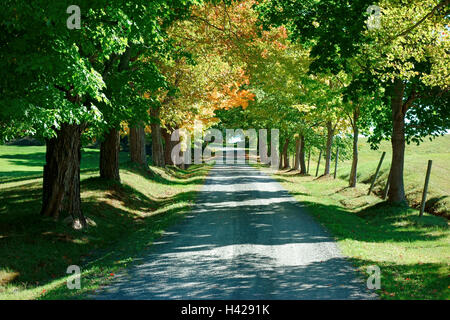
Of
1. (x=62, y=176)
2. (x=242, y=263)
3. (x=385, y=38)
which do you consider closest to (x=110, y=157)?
(x=62, y=176)

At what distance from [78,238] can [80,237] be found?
120mm

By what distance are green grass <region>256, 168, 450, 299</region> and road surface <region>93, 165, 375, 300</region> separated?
0.59m

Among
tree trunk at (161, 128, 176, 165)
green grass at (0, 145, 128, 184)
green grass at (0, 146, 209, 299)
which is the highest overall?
tree trunk at (161, 128, 176, 165)

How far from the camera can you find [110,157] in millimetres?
20609

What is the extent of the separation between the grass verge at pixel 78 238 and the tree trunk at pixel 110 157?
51 cm

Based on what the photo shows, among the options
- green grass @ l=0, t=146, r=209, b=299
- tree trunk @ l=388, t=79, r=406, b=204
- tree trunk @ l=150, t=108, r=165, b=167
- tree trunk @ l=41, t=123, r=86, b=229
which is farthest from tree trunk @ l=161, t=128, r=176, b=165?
tree trunk @ l=41, t=123, r=86, b=229

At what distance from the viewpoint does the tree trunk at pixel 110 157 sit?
20.5 m

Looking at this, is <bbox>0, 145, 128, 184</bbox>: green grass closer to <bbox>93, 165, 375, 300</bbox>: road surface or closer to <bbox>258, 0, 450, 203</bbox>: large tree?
<bbox>93, 165, 375, 300</bbox>: road surface

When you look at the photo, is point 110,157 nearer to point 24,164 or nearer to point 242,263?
point 242,263

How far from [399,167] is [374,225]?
393 cm

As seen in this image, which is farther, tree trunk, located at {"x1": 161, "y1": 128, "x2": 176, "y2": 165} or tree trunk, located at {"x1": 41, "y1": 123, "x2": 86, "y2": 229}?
tree trunk, located at {"x1": 161, "y1": 128, "x2": 176, "y2": 165}

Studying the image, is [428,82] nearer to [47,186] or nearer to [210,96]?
[47,186]

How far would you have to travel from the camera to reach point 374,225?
16672mm

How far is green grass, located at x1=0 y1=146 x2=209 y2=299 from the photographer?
9398 millimetres
